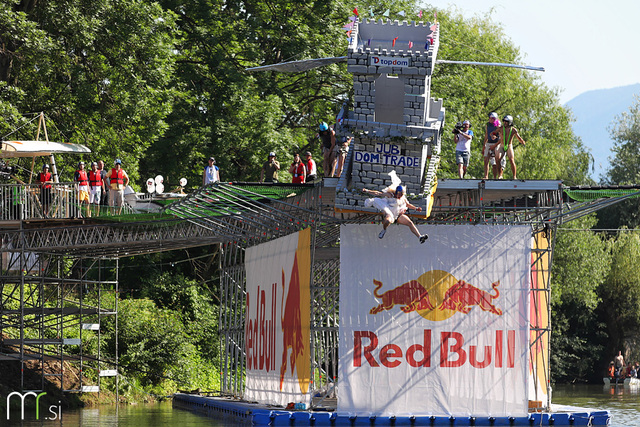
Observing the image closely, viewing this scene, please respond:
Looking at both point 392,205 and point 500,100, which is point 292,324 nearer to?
point 392,205

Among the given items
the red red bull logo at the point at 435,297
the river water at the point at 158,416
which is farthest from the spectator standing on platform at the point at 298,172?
the river water at the point at 158,416

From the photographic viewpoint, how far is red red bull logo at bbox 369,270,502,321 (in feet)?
72.0

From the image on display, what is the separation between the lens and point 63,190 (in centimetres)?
2823

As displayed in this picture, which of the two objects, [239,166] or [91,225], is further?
[239,166]

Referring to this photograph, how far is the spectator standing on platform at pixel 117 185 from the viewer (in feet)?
95.4

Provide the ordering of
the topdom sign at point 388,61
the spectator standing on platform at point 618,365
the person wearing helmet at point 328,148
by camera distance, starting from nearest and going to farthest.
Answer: the topdom sign at point 388,61 < the person wearing helmet at point 328,148 < the spectator standing on platform at point 618,365

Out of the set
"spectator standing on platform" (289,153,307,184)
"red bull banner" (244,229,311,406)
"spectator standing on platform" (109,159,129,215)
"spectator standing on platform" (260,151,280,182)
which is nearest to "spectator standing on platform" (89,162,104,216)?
"spectator standing on platform" (109,159,129,215)

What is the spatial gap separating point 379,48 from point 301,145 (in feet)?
65.4

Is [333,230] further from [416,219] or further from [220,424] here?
[220,424]

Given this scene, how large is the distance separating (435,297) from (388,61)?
17.2 feet

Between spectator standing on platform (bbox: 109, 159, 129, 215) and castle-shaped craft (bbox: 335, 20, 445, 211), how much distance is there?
9.76 meters

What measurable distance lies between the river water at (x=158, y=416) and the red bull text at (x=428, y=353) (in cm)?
384

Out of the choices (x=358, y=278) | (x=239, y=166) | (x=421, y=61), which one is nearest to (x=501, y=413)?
(x=358, y=278)

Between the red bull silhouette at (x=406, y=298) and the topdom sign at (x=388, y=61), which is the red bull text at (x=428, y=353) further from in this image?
the topdom sign at (x=388, y=61)
